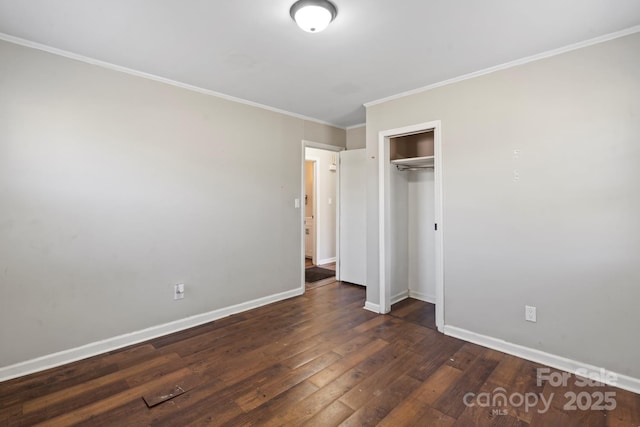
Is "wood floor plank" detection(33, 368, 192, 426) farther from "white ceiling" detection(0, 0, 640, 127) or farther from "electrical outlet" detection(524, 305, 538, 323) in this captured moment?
"electrical outlet" detection(524, 305, 538, 323)

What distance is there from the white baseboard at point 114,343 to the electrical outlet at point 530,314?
2.76m

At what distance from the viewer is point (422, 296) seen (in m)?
4.05

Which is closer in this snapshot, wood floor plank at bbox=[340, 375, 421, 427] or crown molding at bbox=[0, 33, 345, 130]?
wood floor plank at bbox=[340, 375, 421, 427]

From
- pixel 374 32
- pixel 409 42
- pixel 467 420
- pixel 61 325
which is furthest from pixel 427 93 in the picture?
pixel 61 325

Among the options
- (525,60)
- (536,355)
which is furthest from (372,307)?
(525,60)

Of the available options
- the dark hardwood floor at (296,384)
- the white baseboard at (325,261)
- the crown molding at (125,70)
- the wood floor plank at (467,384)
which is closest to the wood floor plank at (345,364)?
the dark hardwood floor at (296,384)

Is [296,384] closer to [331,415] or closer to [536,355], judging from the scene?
[331,415]

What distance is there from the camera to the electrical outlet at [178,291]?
310 centimetres

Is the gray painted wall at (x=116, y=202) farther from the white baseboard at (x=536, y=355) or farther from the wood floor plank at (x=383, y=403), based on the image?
the white baseboard at (x=536, y=355)

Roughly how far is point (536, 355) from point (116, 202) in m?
3.82

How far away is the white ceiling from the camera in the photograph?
6.19 ft

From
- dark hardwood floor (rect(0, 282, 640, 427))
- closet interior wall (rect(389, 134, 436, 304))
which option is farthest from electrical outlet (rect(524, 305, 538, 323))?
closet interior wall (rect(389, 134, 436, 304))

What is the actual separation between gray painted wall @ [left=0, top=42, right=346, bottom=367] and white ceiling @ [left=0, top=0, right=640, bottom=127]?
34 cm

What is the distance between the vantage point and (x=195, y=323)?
3.23 m
